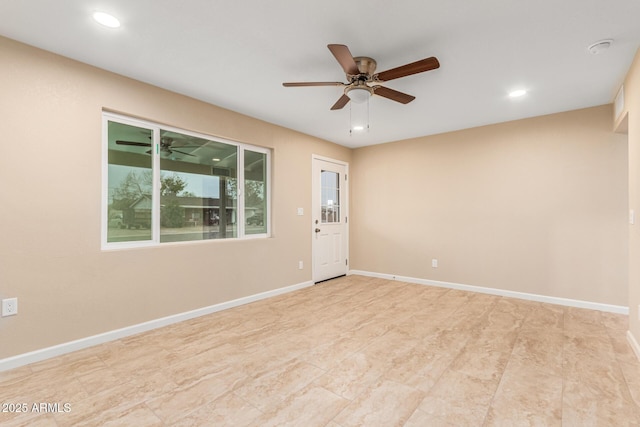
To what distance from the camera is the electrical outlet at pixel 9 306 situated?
2295 millimetres

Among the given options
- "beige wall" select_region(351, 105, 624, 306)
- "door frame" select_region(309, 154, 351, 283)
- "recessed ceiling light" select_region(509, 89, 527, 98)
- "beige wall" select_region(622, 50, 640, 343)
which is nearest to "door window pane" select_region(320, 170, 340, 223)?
"door frame" select_region(309, 154, 351, 283)

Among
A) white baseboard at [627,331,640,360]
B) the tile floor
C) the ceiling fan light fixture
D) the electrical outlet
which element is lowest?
the tile floor

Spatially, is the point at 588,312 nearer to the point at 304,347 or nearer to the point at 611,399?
the point at 611,399

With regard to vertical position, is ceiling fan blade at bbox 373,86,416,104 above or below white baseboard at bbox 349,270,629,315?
above

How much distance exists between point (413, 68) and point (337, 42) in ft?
2.03

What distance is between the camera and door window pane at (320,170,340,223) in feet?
17.7

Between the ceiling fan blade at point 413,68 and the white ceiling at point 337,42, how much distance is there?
0.24m

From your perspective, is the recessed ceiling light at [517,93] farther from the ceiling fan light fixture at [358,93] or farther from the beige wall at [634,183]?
the ceiling fan light fixture at [358,93]

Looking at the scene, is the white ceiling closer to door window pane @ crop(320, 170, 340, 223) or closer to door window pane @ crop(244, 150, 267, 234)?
door window pane @ crop(244, 150, 267, 234)

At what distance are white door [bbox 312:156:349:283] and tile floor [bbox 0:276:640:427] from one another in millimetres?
1847

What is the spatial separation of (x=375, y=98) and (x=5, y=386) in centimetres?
397

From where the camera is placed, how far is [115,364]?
93.1 inches

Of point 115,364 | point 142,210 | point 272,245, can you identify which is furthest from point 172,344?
point 272,245

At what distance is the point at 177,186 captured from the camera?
136 inches
